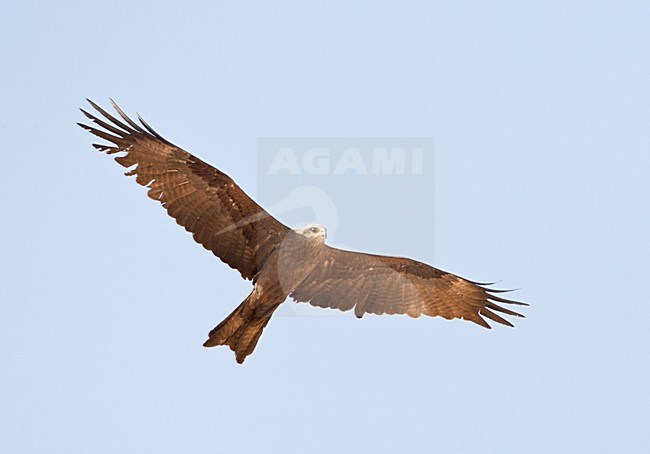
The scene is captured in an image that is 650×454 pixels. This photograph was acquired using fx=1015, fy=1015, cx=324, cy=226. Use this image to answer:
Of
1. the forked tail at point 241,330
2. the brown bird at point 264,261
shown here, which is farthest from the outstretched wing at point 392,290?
the forked tail at point 241,330

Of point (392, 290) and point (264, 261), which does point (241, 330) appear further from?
point (392, 290)

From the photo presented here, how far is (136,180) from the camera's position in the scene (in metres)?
12.5

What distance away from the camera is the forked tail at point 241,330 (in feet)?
40.8

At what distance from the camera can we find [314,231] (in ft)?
42.6

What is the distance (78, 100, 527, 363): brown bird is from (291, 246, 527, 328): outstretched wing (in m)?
0.01

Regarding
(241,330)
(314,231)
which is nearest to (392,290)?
(314,231)

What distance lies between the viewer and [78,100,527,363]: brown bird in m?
12.5

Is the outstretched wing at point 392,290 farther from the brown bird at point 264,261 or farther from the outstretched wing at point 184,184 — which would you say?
the outstretched wing at point 184,184

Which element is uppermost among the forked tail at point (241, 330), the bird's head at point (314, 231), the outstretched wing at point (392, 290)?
the bird's head at point (314, 231)

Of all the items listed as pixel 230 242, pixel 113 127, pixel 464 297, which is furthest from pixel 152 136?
pixel 464 297

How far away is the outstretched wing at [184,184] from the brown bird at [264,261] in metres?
0.01

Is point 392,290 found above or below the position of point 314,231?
below

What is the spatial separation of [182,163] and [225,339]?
2.23 metres

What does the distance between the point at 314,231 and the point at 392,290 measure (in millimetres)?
1549
